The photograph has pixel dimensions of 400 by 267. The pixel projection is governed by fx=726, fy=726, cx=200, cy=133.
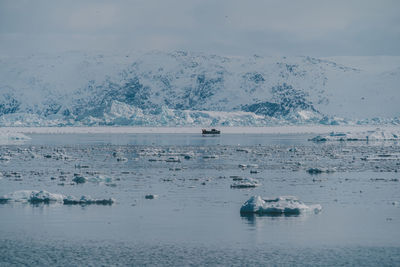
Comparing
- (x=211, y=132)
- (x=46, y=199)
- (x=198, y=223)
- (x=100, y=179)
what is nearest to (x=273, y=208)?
(x=198, y=223)

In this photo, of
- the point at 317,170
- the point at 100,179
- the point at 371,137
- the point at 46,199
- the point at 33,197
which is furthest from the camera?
the point at 371,137

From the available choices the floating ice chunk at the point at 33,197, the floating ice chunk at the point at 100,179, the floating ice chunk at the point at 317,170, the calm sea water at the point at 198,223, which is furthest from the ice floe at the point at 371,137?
the floating ice chunk at the point at 33,197

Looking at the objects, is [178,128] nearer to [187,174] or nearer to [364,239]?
[187,174]

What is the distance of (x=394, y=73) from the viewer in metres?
194

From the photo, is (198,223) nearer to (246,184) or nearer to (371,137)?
(246,184)

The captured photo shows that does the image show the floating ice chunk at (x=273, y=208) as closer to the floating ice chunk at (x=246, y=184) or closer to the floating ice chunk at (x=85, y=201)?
the floating ice chunk at (x=85, y=201)

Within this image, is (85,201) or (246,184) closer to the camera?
(85,201)

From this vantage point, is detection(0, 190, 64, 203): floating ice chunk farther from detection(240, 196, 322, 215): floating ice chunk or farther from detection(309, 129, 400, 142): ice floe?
detection(309, 129, 400, 142): ice floe

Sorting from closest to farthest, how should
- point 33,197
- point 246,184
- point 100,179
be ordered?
point 33,197
point 246,184
point 100,179

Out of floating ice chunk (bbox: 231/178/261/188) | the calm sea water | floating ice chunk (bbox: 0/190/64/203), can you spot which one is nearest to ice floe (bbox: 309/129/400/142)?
the calm sea water

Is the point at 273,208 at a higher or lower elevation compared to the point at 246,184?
lower

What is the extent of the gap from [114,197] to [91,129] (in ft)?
344

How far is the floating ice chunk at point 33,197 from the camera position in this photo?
21.4 m

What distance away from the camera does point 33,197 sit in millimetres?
21516
